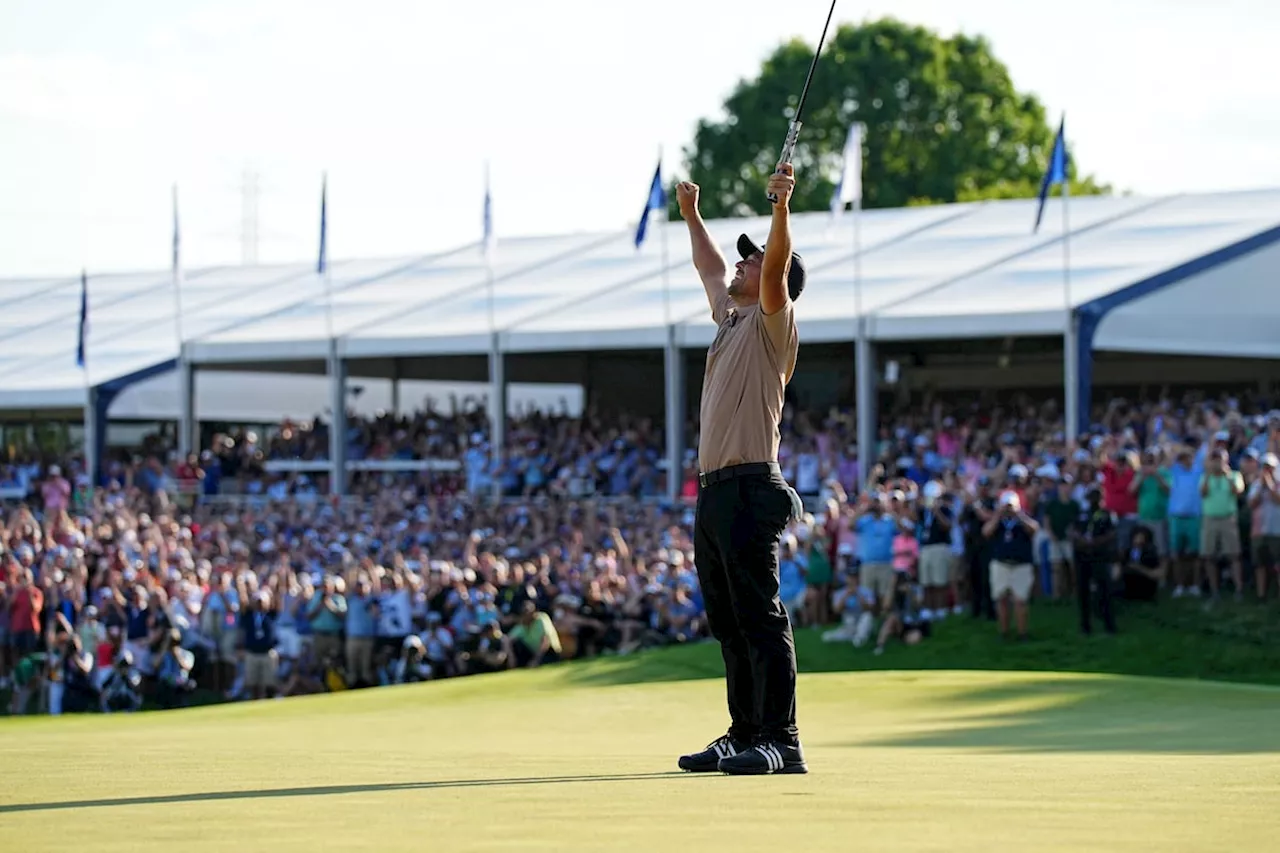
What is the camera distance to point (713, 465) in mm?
6672

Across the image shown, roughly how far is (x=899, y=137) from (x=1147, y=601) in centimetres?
4671

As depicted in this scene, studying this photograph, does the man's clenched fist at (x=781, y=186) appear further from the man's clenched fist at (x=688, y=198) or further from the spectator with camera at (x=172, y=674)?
the spectator with camera at (x=172, y=674)

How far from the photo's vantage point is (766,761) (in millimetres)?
6387

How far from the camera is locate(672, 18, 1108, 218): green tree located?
6444 cm

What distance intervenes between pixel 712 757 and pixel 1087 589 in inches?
527

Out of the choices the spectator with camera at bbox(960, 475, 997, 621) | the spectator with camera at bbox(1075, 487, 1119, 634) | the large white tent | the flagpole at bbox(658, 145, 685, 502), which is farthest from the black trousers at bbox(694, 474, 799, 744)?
the flagpole at bbox(658, 145, 685, 502)

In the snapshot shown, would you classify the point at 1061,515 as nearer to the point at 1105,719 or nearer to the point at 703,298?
the point at 1105,719

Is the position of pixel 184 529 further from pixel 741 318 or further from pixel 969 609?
pixel 741 318

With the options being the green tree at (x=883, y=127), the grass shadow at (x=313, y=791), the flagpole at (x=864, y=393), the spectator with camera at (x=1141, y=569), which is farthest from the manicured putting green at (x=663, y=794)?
the green tree at (x=883, y=127)

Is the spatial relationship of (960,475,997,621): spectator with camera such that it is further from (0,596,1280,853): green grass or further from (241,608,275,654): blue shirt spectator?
(241,608,275,654): blue shirt spectator

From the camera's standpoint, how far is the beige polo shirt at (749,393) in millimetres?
6613

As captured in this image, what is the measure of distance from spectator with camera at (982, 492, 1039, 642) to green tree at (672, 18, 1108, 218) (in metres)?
45.4

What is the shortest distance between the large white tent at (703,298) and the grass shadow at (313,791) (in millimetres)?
18882

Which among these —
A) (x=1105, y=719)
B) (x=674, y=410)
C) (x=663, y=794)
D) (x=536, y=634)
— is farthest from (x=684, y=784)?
(x=674, y=410)
